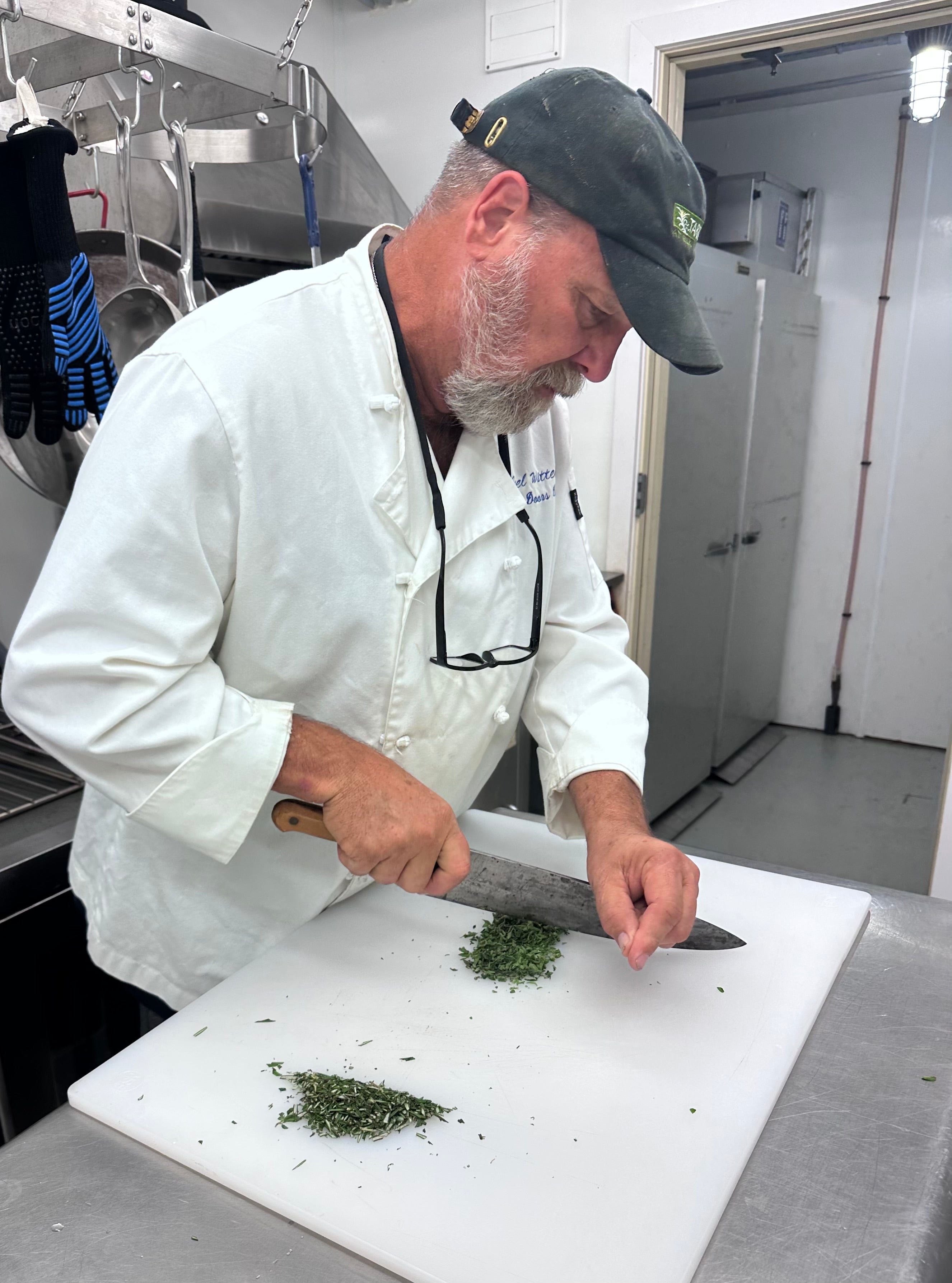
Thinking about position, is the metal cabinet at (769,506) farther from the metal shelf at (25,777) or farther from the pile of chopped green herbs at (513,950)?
the pile of chopped green herbs at (513,950)

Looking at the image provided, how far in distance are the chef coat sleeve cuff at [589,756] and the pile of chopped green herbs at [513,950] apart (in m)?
0.14

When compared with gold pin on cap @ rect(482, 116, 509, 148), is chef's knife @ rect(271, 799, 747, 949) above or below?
below

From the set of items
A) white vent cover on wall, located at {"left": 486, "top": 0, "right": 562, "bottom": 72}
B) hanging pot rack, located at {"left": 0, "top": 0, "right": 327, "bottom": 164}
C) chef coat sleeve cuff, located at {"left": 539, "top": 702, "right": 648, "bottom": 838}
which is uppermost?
white vent cover on wall, located at {"left": 486, "top": 0, "right": 562, "bottom": 72}

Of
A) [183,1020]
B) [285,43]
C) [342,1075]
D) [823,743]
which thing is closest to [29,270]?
[285,43]

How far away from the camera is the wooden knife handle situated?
2.83ft

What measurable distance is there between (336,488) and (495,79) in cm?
193

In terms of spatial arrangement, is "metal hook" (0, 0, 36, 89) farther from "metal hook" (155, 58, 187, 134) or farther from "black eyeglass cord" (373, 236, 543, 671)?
"black eyeglass cord" (373, 236, 543, 671)

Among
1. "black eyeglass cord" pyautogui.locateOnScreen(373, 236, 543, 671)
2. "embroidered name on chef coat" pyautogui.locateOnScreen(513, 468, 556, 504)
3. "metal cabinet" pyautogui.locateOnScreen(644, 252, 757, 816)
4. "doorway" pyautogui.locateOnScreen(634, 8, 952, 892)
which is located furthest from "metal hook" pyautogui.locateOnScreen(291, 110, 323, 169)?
"doorway" pyautogui.locateOnScreen(634, 8, 952, 892)

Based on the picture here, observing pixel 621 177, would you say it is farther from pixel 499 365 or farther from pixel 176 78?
pixel 176 78

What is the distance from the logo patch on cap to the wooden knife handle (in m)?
0.61

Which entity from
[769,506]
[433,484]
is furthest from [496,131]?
[769,506]

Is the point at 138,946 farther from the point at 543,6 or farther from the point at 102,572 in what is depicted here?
the point at 543,6

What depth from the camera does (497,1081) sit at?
0.79 metres

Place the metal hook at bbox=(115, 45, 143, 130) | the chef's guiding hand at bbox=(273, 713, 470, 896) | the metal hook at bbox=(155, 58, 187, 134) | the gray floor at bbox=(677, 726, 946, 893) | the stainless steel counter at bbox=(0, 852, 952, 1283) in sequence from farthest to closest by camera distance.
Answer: the gray floor at bbox=(677, 726, 946, 893) → the metal hook at bbox=(155, 58, 187, 134) → the metal hook at bbox=(115, 45, 143, 130) → the chef's guiding hand at bbox=(273, 713, 470, 896) → the stainless steel counter at bbox=(0, 852, 952, 1283)
